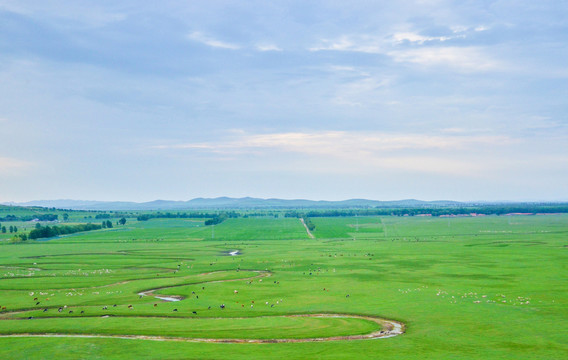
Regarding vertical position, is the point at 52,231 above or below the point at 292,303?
above

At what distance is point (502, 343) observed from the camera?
34188 mm

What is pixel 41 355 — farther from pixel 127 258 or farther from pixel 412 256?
pixel 412 256

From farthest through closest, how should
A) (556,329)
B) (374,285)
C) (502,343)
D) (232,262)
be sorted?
1. (232,262)
2. (374,285)
3. (556,329)
4. (502,343)

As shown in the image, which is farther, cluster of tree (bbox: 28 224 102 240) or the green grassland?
cluster of tree (bbox: 28 224 102 240)

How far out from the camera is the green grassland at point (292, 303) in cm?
3366

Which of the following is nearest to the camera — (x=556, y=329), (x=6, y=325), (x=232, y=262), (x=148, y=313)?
(x=556, y=329)

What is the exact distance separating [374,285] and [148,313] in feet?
91.6

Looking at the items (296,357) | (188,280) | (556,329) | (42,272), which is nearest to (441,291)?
(556,329)

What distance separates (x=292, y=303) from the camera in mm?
50469

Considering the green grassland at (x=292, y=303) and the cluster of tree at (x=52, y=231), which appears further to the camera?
the cluster of tree at (x=52, y=231)

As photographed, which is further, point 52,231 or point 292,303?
point 52,231

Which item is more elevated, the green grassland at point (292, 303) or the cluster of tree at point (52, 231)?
the cluster of tree at point (52, 231)

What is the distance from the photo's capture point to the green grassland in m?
33.7

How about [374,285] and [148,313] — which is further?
[374,285]
